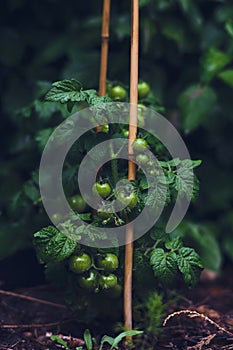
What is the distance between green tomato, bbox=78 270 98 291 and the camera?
1.50 meters

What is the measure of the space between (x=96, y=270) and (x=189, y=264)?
0.76 feet

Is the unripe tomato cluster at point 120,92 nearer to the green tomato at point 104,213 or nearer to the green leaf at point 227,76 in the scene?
the green tomato at point 104,213

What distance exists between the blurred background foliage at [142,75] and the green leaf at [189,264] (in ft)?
1.76

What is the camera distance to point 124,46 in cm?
225

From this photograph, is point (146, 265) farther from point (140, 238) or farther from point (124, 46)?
point (124, 46)

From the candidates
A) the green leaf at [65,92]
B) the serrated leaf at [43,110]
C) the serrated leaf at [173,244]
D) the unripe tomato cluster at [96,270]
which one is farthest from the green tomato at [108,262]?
the serrated leaf at [43,110]

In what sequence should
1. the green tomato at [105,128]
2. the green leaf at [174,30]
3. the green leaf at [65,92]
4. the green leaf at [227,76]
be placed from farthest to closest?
the green leaf at [174,30] < the green leaf at [227,76] < the green tomato at [105,128] < the green leaf at [65,92]

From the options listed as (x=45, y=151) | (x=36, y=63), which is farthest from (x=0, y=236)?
(x=36, y=63)

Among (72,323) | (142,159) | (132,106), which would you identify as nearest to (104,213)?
(142,159)

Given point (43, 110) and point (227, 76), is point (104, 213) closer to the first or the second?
point (43, 110)

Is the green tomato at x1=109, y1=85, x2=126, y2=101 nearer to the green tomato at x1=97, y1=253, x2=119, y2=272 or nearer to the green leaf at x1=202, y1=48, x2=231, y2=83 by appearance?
the green tomato at x1=97, y1=253, x2=119, y2=272

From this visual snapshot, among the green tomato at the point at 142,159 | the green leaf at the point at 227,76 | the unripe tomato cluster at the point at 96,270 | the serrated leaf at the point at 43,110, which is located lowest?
the unripe tomato cluster at the point at 96,270

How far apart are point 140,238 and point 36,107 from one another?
1.85 feet

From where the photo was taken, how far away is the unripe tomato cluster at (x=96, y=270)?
4.84 feet
